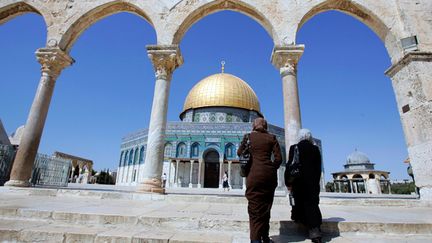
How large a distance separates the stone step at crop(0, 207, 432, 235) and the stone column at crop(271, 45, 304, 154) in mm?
2607

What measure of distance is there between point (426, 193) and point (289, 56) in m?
3.97

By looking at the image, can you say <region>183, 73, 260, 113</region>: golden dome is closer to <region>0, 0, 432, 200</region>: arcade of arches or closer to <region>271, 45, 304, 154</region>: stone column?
<region>0, 0, 432, 200</region>: arcade of arches

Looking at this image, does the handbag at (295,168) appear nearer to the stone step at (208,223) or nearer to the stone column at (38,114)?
the stone step at (208,223)

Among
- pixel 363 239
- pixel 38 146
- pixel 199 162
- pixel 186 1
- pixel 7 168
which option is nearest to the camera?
pixel 363 239

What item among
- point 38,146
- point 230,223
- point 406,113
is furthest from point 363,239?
point 38,146

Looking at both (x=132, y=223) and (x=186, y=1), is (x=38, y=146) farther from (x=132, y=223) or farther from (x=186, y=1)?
(x=186, y=1)

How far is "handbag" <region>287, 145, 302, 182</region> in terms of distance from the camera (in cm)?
246

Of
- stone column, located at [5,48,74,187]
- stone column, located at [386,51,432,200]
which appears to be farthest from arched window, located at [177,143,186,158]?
stone column, located at [386,51,432,200]

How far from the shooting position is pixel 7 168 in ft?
23.2

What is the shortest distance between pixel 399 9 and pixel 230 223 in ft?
22.3

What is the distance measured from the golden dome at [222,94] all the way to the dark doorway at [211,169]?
6.44 m

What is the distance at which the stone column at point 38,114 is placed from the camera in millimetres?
5426

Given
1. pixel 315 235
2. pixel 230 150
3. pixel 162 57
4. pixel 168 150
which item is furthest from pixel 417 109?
pixel 168 150

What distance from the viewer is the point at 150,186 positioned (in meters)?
4.95
